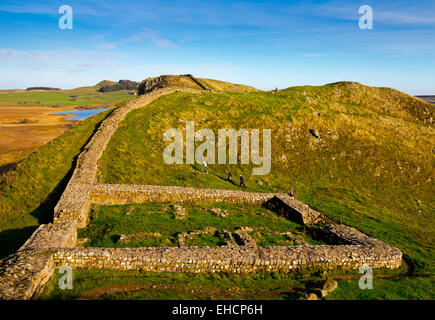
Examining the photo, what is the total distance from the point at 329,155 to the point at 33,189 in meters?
40.8

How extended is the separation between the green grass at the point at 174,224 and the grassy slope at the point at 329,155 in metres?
5.85

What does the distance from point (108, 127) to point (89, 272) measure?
2459 cm

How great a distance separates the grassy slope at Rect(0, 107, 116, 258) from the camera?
65.5 ft

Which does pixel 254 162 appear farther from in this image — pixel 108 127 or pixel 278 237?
pixel 108 127

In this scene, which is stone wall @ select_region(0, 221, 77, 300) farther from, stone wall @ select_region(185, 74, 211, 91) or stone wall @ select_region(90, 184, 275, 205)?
stone wall @ select_region(185, 74, 211, 91)

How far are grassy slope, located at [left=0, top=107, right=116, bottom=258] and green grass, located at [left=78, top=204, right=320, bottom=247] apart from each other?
15.0 ft

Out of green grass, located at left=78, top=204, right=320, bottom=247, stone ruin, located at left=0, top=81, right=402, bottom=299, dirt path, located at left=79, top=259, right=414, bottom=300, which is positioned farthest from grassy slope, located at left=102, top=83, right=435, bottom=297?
dirt path, located at left=79, top=259, right=414, bottom=300

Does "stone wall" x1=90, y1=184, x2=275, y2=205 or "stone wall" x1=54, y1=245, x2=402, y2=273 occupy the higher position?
"stone wall" x1=90, y1=184, x2=275, y2=205

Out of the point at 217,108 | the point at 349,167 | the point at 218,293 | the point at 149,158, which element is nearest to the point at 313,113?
the point at 349,167

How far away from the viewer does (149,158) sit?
1286 inches

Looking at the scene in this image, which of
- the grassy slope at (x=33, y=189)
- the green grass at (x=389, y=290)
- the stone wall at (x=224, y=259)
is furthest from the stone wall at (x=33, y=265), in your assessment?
the green grass at (x=389, y=290)

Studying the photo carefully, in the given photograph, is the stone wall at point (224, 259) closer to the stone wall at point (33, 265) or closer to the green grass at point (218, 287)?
the green grass at point (218, 287)

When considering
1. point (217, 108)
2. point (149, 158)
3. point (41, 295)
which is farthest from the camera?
point (217, 108)
